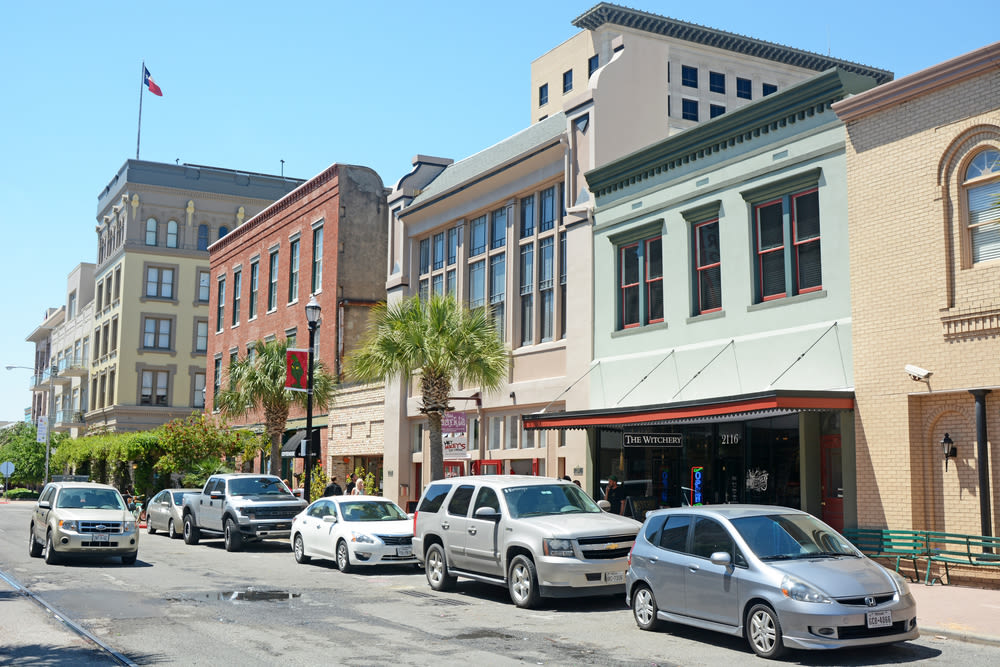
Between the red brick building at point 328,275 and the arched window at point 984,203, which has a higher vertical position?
the red brick building at point 328,275

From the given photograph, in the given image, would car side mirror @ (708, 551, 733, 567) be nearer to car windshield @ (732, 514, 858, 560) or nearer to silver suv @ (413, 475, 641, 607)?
car windshield @ (732, 514, 858, 560)

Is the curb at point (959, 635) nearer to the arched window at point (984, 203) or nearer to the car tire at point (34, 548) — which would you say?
the arched window at point (984, 203)

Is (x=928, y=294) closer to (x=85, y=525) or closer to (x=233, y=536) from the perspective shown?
(x=85, y=525)

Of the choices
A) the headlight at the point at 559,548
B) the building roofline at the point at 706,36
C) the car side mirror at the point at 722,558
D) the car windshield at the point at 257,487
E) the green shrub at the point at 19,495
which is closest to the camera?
the car side mirror at the point at 722,558

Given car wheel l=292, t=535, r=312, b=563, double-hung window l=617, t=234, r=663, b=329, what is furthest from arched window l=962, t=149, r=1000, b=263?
car wheel l=292, t=535, r=312, b=563

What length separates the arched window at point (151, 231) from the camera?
69625 millimetres

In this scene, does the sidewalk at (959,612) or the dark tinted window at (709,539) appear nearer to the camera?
the dark tinted window at (709,539)

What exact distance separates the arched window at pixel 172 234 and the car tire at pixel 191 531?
46.2m

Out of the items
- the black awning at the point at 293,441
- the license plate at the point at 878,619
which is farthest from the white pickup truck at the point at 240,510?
the license plate at the point at 878,619

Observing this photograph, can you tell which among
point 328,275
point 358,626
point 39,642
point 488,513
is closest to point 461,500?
point 488,513

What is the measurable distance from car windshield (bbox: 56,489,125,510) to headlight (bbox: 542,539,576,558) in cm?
1152

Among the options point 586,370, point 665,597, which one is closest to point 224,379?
point 586,370

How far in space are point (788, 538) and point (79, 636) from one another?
818 centimetres

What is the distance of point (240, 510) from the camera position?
24.8 metres
